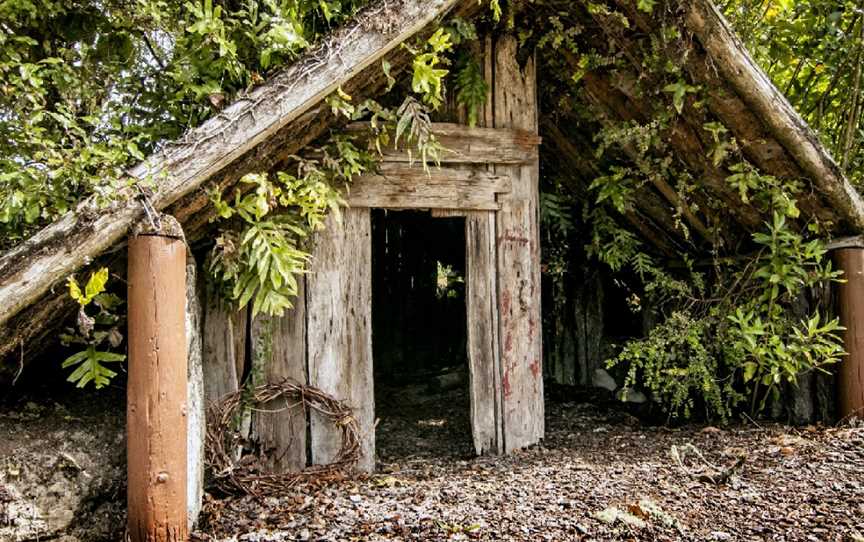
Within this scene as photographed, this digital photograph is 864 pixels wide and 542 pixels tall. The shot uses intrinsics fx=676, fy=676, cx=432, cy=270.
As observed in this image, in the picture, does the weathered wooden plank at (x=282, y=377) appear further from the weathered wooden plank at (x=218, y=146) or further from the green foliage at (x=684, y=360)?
the green foliage at (x=684, y=360)

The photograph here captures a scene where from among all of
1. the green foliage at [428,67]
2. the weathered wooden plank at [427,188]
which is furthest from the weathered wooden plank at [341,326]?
the green foliage at [428,67]

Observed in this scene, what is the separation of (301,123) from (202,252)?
42.5 inches

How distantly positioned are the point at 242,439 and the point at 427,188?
84.9 inches

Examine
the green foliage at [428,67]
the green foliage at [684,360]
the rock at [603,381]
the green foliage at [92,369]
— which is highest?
the green foliage at [428,67]

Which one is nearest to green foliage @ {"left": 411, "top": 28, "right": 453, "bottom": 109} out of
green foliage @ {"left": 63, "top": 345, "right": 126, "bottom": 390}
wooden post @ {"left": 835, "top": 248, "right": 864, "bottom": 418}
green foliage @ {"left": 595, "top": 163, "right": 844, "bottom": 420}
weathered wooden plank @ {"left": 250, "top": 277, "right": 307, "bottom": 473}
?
weathered wooden plank @ {"left": 250, "top": 277, "right": 307, "bottom": 473}

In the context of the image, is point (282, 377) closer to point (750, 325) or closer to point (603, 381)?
point (750, 325)

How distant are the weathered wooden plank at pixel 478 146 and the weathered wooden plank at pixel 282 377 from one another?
1.20 meters

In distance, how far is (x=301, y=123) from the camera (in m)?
4.20

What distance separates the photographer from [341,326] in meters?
4.71

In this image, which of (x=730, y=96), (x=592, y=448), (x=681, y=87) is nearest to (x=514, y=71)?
(x=681, y=87)

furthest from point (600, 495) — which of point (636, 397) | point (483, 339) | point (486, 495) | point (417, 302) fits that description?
point (417, 302)

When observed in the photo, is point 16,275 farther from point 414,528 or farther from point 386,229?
point 386,229

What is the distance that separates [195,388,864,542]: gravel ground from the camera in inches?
134

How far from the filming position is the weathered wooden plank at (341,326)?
4.63 m
